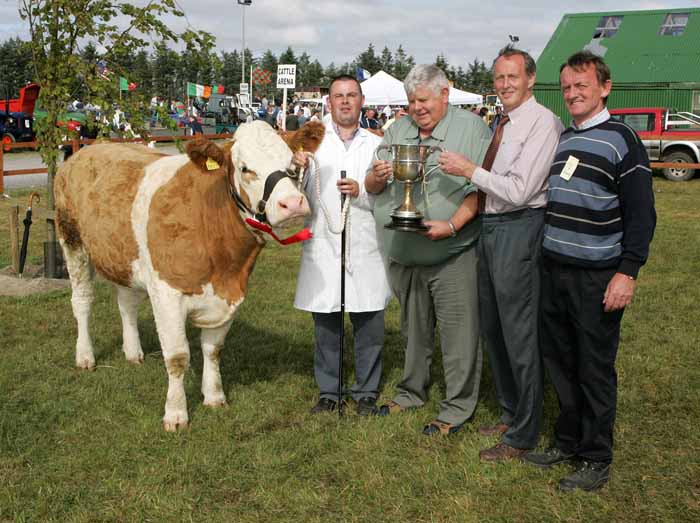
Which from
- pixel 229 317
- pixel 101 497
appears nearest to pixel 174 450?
pixel 101 497

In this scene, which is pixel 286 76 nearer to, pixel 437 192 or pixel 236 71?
pixel 437 192

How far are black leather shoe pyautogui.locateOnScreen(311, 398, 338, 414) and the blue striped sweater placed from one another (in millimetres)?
2085

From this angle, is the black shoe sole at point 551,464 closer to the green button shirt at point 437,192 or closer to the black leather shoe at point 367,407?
the black leather shoe at point 367,407

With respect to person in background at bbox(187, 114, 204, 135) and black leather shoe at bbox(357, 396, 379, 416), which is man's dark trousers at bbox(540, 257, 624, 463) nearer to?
black leather shoe at bbox(357, 396, 379, 416)

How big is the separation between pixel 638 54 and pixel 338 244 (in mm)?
30099

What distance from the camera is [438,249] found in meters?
4.31

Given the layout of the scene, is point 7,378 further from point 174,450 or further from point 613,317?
Answer: point 613,317

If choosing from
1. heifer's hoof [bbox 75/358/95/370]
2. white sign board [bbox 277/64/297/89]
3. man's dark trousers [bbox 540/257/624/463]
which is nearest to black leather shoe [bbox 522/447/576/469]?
man's dark trousers [bbox 540/257/624/463]

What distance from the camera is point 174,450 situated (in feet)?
14.2

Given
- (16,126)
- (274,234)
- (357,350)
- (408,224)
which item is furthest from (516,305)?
(16,126)

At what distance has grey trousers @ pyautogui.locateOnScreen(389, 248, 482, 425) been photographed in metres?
4.41

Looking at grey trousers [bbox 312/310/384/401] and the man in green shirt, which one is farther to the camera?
grey trousers [bbox 312/310/384/401]

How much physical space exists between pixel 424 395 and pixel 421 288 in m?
0.85

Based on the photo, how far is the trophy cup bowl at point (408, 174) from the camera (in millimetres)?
3961
